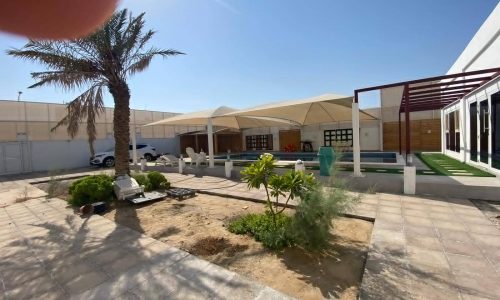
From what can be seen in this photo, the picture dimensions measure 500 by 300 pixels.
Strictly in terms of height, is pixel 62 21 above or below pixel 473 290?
above

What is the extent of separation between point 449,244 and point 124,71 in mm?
9592

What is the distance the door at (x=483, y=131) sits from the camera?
27.5ft

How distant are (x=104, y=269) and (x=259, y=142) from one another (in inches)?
888

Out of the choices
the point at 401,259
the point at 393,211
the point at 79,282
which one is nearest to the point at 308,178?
the point at 401,259

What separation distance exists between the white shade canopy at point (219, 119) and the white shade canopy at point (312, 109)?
3.58 ft

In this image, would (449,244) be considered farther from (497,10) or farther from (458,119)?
(458,119)

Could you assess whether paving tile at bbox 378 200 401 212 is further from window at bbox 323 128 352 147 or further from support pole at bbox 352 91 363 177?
window at bbox 323 128 352 147

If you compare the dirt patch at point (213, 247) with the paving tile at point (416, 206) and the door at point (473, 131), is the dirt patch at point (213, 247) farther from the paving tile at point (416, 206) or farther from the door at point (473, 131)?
the door at point (473, 131)

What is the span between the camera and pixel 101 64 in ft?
26.6

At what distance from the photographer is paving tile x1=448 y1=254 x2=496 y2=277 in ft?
9.68

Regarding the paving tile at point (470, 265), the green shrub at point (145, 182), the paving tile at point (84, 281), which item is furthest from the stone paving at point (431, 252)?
the green shrub at point (145, 182)

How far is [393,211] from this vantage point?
535 centimetres

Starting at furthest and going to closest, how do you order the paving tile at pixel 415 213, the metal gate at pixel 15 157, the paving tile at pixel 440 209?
the metal gate at pixel 15 157, the paving tile at pixel 440 209, the paving tile at pixel 415 213

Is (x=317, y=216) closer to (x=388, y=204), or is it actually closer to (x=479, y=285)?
(x=479, y=285)
